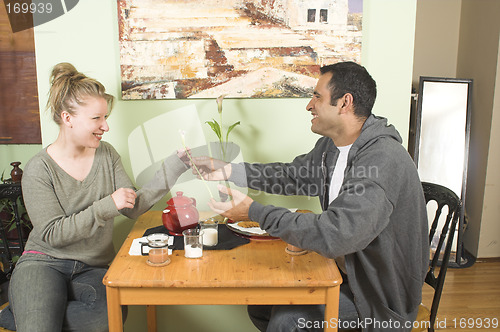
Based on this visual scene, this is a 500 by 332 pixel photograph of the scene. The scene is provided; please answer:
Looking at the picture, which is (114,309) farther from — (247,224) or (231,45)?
(231,45)

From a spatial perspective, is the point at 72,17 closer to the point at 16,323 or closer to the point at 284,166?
the point at 284,166

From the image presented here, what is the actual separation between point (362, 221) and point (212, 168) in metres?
0.83

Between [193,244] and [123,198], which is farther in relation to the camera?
[123,198]

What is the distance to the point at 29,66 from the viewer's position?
3189 millimetres

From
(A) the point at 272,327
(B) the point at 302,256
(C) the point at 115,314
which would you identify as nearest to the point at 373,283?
(B) the point at 302,256

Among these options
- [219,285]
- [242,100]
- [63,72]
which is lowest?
[219,285]

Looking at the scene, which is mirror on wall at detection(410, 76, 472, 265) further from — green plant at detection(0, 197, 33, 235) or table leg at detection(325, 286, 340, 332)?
green plant at detection(0, 197, 33, 235)

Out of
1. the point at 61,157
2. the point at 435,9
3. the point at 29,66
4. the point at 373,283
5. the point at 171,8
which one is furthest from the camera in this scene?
the point at 435,9

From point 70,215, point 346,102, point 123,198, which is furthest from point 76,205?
point 346,102

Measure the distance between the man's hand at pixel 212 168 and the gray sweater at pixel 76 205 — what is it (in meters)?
0.19

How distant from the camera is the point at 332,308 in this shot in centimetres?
137

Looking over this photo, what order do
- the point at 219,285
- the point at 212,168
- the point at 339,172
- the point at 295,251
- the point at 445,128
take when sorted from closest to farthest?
the point at 219,285, the point at 295,251, the point at 339,172, the point at 212,168, the point at 445,128

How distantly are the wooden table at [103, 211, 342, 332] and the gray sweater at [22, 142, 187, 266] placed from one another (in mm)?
239

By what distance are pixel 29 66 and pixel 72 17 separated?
1.43m
